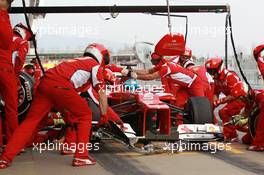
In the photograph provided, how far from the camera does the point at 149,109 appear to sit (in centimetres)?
635

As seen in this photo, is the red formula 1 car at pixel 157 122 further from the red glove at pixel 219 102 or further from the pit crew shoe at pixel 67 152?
the red glove at pixel 219 102

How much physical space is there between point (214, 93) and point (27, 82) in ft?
12.2

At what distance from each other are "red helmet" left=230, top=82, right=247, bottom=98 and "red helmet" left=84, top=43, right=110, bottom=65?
2.70 metres

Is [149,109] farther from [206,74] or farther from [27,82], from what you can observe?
[206,74]

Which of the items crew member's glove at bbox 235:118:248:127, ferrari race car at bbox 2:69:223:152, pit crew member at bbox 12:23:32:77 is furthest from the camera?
crew member's glove at bbox 235:118:248:127

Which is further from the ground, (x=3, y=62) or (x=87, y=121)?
(x=3, y=62)

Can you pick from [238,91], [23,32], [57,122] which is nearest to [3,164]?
[57,122]

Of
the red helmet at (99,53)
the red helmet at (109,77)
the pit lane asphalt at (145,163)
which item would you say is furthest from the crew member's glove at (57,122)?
the red helmet at (109,77)

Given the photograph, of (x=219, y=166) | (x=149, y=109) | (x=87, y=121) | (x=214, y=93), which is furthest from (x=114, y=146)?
(x=214, y=93)

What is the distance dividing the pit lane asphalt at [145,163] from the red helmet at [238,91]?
3.99 feet

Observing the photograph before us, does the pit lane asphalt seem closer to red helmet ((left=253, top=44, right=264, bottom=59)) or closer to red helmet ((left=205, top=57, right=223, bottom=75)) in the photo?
red helmet ((left=253, top=44, right=264, bottom=59))

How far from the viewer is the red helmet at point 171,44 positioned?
23.2ft

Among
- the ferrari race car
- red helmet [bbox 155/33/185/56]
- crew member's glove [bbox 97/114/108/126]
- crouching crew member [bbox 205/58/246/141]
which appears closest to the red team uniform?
the ferrari race car

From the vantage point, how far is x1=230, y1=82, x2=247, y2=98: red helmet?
25.4 ft
